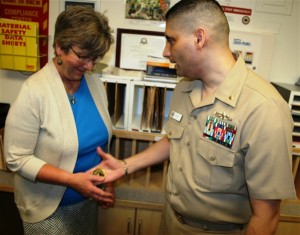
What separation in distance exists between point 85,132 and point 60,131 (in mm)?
127

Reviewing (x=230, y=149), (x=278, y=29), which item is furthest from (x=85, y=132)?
(x=278, y=29)

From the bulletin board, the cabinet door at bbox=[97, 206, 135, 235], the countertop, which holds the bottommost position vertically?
the cabinet door at bbox=[97, 206, 135, 235]

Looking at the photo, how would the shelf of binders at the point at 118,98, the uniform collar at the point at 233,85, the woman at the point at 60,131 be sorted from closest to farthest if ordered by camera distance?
the uniform collar at the point at 233,85, the woman at the point at 60,131, the shelf of binders at the point at 118,98

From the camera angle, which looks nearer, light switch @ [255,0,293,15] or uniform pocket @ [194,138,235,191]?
uniform pocket @ [194,138,235,191]

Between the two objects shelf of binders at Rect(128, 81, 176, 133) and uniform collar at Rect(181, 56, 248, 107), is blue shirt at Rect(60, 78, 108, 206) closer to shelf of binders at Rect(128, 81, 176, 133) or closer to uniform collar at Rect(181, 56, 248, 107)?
shelf of binders at Rect(128, 81, 176, 133)

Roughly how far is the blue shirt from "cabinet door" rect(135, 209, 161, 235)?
0.59 meters

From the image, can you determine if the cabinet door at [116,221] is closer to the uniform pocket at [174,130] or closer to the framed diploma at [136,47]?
the uniform pocket at [174,130]

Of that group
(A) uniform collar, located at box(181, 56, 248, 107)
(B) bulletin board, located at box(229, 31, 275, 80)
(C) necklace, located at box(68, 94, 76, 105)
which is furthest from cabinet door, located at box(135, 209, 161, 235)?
(B) bulletin board, located at box(229, 31, 275, 80)

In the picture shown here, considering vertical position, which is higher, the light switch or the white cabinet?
the light switch

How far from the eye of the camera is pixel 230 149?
0.95 meters

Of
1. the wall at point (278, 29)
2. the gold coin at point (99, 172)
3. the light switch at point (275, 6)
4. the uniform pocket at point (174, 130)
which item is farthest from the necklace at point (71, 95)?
the light switch at point (275, 6)

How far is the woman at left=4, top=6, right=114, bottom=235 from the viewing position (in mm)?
1068

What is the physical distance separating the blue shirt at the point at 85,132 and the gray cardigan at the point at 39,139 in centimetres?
5

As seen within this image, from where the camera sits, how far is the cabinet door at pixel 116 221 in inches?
69.9
